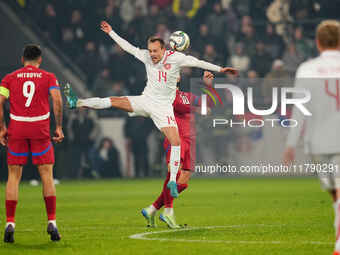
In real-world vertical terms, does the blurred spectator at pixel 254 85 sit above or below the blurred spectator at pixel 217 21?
below

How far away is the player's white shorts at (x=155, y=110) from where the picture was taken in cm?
1204

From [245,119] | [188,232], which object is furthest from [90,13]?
[188,232]

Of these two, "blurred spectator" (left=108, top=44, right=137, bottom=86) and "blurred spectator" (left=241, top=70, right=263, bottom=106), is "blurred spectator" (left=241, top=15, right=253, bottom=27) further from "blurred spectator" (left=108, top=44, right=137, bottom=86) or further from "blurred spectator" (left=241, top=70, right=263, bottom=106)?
"blurred spectator" (left=108, top=44, right=137, bottom=86)

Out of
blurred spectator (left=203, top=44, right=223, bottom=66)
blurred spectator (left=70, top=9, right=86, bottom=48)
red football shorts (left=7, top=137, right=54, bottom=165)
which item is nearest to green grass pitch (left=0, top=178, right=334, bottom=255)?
red football shorts (left=7, top=137, right=54, bottom=165)

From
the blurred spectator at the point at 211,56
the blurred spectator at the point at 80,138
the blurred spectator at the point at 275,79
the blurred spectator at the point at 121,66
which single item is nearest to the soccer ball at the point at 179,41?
the blurred spectator at the point at 275,79

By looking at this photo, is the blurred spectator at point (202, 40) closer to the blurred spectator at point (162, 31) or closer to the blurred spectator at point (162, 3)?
the blurred spectator at point (162, 31)

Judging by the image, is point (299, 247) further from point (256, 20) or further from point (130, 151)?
point (256, 20)

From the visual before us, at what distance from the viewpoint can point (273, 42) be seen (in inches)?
1054

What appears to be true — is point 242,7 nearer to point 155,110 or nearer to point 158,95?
point 158,95

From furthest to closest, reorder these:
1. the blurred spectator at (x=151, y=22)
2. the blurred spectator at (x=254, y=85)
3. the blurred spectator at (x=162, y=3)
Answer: the blurred spectator at (x=162, y=3) → the blurred spectator at (x=151, y=22) → the blurred spectator at (x=254, y=85)

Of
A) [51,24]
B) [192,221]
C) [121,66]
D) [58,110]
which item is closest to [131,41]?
[121,66]

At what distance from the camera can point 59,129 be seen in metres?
10.1

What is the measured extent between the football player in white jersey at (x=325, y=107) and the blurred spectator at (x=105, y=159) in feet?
59.4

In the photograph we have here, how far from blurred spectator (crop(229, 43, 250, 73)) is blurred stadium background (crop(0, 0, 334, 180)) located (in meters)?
0.03
